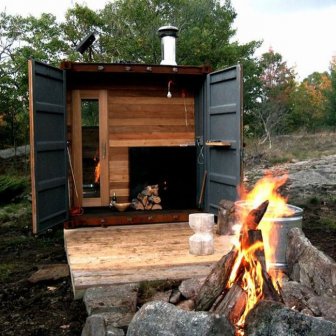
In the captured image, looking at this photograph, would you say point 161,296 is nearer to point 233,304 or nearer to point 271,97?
point 233,304

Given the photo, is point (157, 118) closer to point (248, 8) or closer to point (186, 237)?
point (186, 237)

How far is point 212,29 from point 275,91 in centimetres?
1060

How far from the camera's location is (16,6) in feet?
55.3

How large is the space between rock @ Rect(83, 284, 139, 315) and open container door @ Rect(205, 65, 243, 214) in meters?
2.82

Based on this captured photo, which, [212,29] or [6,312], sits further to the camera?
[212,29]

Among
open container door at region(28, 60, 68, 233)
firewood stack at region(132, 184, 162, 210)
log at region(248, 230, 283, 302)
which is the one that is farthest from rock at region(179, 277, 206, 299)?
firewood stack at region(132, 184, 162, 210)

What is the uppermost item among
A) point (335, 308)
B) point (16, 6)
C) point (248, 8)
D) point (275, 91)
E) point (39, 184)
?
point (248, 8)

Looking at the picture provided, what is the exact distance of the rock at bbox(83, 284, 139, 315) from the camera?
3875 millimetres

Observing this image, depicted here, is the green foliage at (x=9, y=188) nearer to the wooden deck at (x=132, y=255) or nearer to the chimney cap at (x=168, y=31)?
the wooden deck at (x=132, y=255)

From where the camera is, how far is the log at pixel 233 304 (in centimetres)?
338

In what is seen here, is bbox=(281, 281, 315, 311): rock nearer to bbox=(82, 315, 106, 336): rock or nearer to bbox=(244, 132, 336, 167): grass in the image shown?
bbox=(82, 315, 106, 336): rock

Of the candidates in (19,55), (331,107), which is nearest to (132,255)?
(19,55)

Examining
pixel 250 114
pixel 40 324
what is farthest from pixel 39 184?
pixel 250 114

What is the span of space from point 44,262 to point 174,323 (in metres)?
3.62
